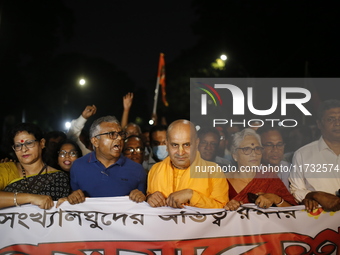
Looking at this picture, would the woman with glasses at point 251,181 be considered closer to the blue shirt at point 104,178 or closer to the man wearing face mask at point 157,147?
the blue shirt at point 104,178

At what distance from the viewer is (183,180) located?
12.5 ft

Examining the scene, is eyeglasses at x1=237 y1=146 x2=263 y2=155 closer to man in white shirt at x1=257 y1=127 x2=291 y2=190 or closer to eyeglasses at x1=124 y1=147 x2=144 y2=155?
man in white shirt at x1=257 y1=127 x2=291 y2=190

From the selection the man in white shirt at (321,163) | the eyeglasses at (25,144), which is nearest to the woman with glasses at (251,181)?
the man in white shirt at (321,163)

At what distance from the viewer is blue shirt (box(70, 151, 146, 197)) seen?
399 centimetres

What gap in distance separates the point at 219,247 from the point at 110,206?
1026 millimetres

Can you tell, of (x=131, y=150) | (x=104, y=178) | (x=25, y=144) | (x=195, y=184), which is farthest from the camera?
(x=131, y=150)

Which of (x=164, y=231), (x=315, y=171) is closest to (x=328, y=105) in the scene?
(x=315, y=171)

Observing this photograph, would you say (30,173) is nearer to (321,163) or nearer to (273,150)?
(273,150)

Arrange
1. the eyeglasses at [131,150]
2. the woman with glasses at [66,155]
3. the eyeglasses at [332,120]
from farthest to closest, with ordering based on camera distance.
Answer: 1. the eyeglasses at [131,150]
2. the woman with glasses at [66,155]
3. the eyeglasses at [332,120]

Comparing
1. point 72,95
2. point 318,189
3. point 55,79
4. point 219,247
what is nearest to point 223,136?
point 318,189

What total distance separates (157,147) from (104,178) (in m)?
1.81

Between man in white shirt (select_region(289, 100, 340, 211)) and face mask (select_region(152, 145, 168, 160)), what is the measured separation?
1954mm

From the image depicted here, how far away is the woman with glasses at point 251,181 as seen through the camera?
148 inches

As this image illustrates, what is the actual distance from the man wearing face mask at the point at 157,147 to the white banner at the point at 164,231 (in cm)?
201
